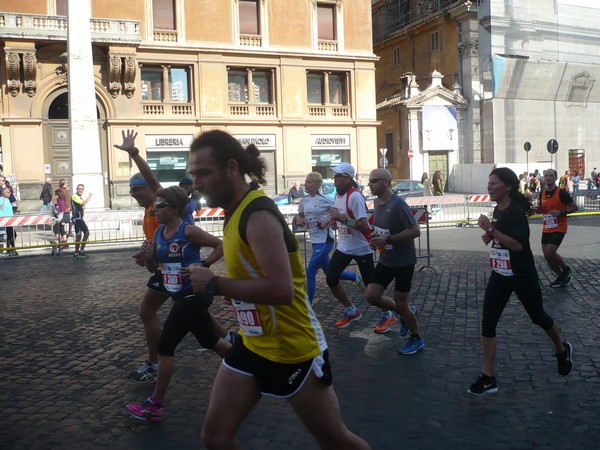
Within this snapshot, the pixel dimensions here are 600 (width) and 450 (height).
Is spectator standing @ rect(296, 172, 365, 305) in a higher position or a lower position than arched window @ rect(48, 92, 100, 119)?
lower

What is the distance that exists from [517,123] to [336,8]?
41.8 feet

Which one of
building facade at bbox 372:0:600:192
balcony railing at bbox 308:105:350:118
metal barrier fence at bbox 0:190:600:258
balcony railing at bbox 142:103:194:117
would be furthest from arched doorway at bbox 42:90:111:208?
building facade at bbox 372:0:600:192

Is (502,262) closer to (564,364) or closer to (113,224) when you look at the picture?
(564,364)

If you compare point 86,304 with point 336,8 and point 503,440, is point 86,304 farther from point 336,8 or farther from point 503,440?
point 336,8

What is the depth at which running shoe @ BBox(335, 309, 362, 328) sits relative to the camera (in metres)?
8.05

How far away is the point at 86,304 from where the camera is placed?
33.3 feet

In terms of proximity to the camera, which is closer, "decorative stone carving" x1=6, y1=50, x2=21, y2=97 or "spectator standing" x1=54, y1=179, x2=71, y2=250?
"spectator standing" x1=54, y1=179, x2=71, y2=250

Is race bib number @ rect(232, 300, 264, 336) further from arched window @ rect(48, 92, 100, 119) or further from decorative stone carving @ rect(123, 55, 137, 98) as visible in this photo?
arched window @ rect(48, 92, 100, 119)

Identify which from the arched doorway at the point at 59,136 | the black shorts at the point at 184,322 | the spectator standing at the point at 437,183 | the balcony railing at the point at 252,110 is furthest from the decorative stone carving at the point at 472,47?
the black shorts at the point at 184,322

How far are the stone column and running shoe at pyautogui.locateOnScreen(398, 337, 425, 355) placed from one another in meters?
16.9

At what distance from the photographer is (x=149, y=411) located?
4938 millimetres

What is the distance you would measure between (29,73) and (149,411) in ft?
95.0

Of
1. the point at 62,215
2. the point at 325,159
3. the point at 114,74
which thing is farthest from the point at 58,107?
the point at 62,215

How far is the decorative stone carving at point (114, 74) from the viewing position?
104 feet
